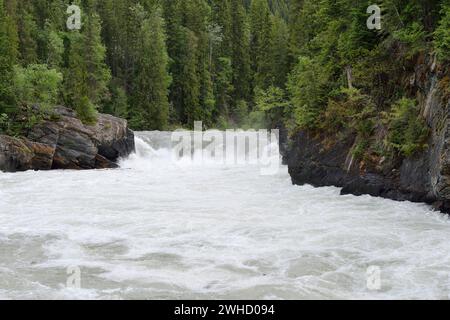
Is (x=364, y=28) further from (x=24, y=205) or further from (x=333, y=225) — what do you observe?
(x=24, y=205)

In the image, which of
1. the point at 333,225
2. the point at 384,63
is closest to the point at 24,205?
the point at 333,225

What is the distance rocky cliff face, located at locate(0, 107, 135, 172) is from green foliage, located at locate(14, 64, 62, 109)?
5.21 ft

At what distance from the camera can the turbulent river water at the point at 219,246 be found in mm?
8008

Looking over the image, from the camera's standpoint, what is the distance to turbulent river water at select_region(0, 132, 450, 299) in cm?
801

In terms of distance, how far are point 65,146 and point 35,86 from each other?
17.7ft

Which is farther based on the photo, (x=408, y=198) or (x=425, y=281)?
(x=408, y=198)

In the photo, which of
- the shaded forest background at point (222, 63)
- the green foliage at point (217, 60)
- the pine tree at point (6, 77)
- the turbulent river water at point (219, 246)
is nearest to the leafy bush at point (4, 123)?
the shaded forest background at point (222, 63)

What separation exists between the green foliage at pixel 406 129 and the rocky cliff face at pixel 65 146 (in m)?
17.7

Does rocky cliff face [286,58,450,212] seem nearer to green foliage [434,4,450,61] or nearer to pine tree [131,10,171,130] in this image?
green foliage [434,4,450,61]

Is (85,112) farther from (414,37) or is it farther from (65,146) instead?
(414,37)

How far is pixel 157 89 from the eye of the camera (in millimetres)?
54156

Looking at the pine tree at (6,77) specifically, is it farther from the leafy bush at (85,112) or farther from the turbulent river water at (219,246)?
the turbulent river water at (219,246)

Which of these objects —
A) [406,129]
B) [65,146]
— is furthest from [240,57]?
[406,129]
